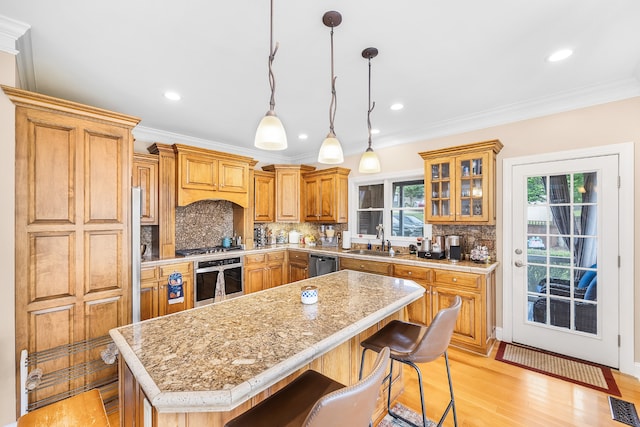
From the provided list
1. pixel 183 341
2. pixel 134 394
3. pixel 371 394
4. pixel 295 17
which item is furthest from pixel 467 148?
pixel 134 394

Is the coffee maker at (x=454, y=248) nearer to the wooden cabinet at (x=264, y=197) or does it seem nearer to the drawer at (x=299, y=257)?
the drawer at (x=299, y=257)

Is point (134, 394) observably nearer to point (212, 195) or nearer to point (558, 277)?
point (212, 195)

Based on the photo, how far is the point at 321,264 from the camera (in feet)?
13.7

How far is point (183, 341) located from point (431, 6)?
2.19 meters

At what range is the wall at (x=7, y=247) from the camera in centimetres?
178

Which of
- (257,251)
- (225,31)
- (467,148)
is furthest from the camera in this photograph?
(257,251)

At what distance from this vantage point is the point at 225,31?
5.93 ft

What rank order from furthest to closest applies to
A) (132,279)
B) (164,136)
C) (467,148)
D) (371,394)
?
(164,136) < (467,148) < (132,279) < (371,394)

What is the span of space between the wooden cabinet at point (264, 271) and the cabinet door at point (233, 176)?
3.49 ft

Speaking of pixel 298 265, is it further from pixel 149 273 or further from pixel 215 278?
pixel 149 273

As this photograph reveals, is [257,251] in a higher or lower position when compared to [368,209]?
lower

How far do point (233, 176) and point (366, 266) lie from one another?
237 cm

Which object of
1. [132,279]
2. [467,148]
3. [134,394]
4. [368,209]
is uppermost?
[467,148]

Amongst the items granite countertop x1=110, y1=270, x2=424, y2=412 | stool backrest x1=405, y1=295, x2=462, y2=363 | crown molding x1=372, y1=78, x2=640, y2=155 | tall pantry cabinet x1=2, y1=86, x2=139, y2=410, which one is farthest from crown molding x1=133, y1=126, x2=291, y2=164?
stool backrest x1=405, y1=295, x2=462, y2=363
